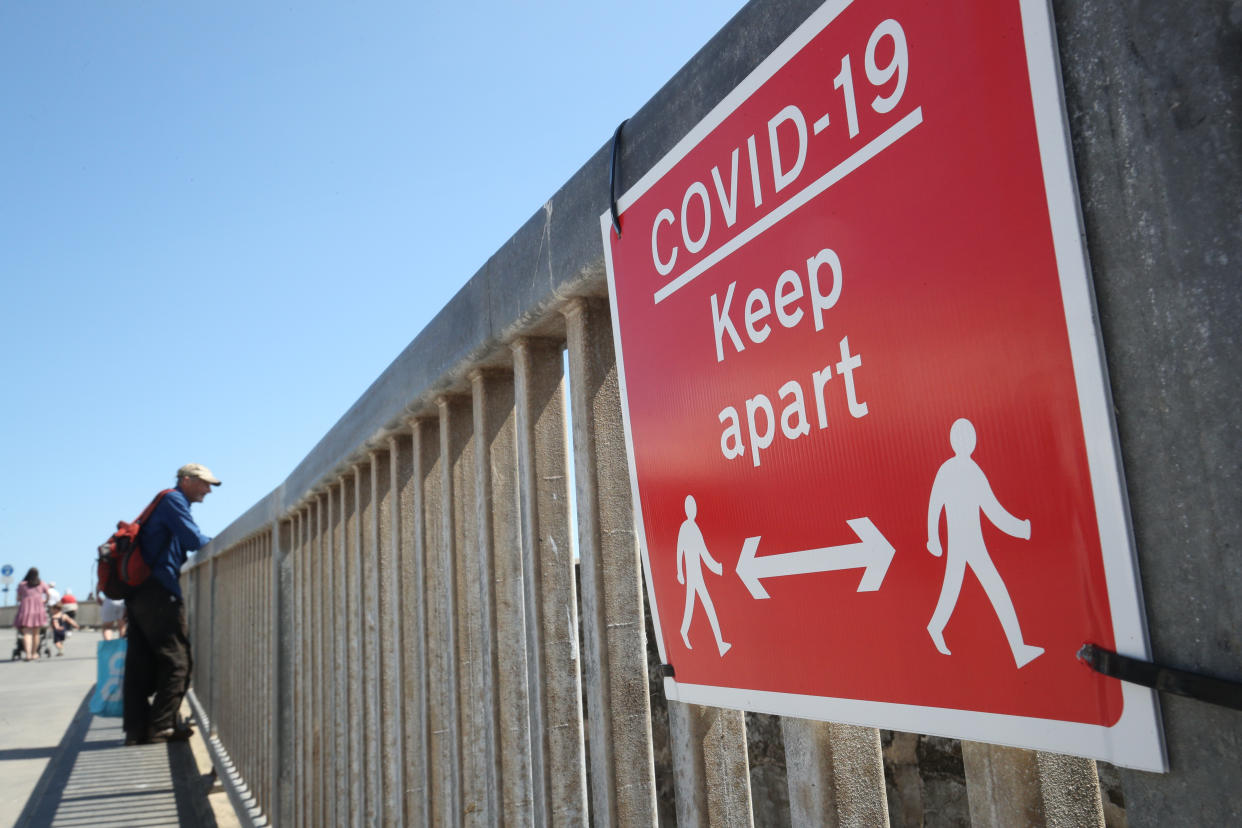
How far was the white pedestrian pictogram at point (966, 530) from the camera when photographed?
0.84m

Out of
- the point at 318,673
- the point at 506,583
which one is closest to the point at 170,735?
the point at 318,673

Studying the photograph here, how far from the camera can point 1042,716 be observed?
0.82 m

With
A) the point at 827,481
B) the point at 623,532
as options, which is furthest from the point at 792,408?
the point at 623,532

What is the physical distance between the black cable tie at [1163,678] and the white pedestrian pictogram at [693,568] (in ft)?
1.78

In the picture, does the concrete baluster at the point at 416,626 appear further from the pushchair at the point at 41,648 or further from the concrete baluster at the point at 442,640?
the pushchair at the point at 41,648

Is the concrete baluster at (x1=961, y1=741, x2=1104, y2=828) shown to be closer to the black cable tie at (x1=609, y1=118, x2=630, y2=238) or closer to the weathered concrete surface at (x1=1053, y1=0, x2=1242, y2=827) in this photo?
the weathered concrete surface at (x1=1053, y1=0, x2=1242, y2=827)

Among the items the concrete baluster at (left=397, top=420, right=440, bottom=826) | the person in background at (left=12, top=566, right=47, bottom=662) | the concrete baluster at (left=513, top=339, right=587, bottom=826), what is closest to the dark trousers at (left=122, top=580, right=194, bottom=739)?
the concrete baluster at (left=397, top=420, right=440, bottom=826)

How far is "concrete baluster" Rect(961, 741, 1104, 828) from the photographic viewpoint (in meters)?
0.91

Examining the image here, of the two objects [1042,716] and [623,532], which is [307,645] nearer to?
[623,532]

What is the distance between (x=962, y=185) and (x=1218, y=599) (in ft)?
1.33

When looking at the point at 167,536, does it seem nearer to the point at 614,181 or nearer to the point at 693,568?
the point at 614,181

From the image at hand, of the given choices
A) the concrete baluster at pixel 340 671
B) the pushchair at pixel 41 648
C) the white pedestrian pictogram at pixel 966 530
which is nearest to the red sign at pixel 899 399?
the white pedestrian pictogram at pixel 966 530

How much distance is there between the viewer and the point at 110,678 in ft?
28.1

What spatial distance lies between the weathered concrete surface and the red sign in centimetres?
3
